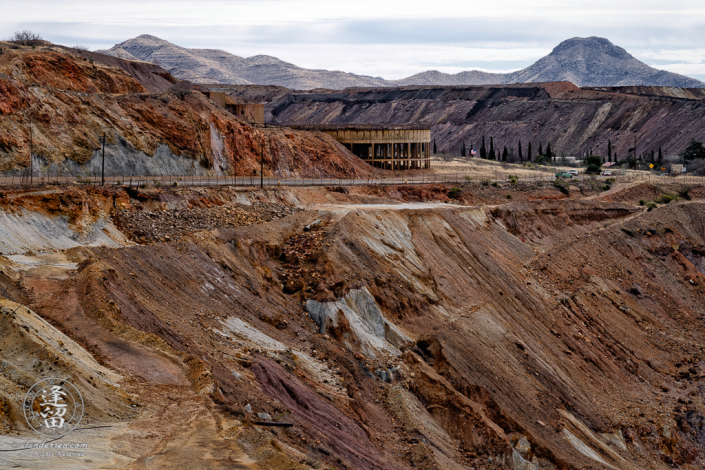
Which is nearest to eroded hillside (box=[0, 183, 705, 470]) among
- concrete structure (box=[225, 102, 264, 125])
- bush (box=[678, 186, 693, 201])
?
concrete structure (box=[225, 102, 264, 125])

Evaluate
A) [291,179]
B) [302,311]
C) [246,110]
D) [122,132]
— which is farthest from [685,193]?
[302,311]

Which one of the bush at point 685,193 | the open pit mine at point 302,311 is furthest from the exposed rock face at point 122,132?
the bush at point 685,193

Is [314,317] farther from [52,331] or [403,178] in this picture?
[403,178]

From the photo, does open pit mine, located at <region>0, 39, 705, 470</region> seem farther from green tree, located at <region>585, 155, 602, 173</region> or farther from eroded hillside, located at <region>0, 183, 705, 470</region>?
green tree, located at <region>585, 155, 602, 173</region>

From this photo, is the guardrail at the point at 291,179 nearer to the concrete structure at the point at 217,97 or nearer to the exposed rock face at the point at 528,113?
the concrete structure at the point at 217,97

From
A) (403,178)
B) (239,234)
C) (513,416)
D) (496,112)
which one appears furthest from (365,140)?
(496,112)

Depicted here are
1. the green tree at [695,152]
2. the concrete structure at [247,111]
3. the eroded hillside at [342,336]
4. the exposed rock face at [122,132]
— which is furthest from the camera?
the green tree at [695,152]
